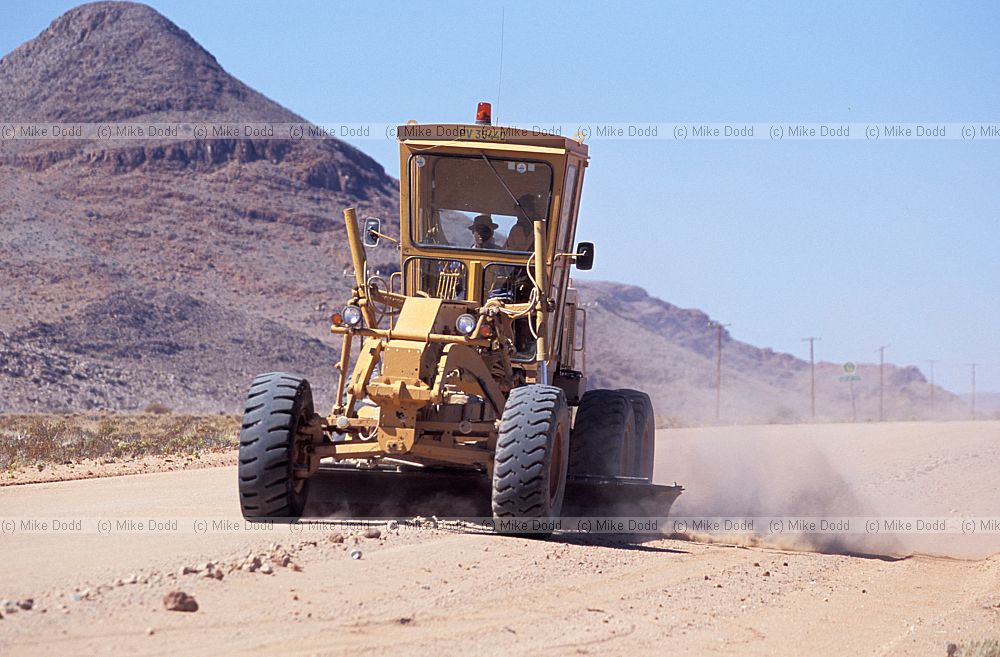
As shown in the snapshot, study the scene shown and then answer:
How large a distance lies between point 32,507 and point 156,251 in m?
77.2

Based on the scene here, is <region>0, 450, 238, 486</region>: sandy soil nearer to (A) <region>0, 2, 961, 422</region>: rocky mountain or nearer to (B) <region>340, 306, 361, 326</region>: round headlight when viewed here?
(B) <region>340, 306, 361, 326</region>: round headlight

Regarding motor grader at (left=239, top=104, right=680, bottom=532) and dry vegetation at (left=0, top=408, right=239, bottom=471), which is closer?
motor grader at (left=239, top=104, right=680, bottom=532)

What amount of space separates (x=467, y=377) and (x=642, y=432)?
3.77 meters

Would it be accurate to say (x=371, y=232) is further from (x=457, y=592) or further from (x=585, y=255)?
(x=457, y=592)

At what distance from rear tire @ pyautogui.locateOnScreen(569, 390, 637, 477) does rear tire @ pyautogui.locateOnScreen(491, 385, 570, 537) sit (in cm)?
240

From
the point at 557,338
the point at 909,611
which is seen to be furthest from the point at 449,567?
the point at 557,338

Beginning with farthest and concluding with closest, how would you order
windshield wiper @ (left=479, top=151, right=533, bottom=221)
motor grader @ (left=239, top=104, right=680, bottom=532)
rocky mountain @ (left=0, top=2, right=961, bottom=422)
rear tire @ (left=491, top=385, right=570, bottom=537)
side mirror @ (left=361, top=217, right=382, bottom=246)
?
rocky mountain @ (left=0, top=2, right=961, bottom=422)
windshield wiper @ (left=479, top=151, right=533, bottom=221)
side mirror @ (left=361, top=217, right=382, bottom=246)
motor grader @ (left=239, top=104, right=680, bottom=532)
rear tire @ (left=491, top=385, right=570, bottom=537)

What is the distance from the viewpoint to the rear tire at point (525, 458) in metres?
10.6

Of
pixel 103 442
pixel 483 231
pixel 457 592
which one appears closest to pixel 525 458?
pixel 457 592

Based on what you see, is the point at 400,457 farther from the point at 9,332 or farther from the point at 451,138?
the point at 9,332

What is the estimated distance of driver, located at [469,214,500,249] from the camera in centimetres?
1326

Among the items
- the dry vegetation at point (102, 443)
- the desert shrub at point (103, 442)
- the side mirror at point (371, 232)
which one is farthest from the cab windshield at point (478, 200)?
the desert shrub at point (103, 442)

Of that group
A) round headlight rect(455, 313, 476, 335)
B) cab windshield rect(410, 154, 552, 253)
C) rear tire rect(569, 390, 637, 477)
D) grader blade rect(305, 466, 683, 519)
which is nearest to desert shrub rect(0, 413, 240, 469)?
grader blade rect(305, 466, 683, 519)

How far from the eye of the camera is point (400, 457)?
11383 mm
